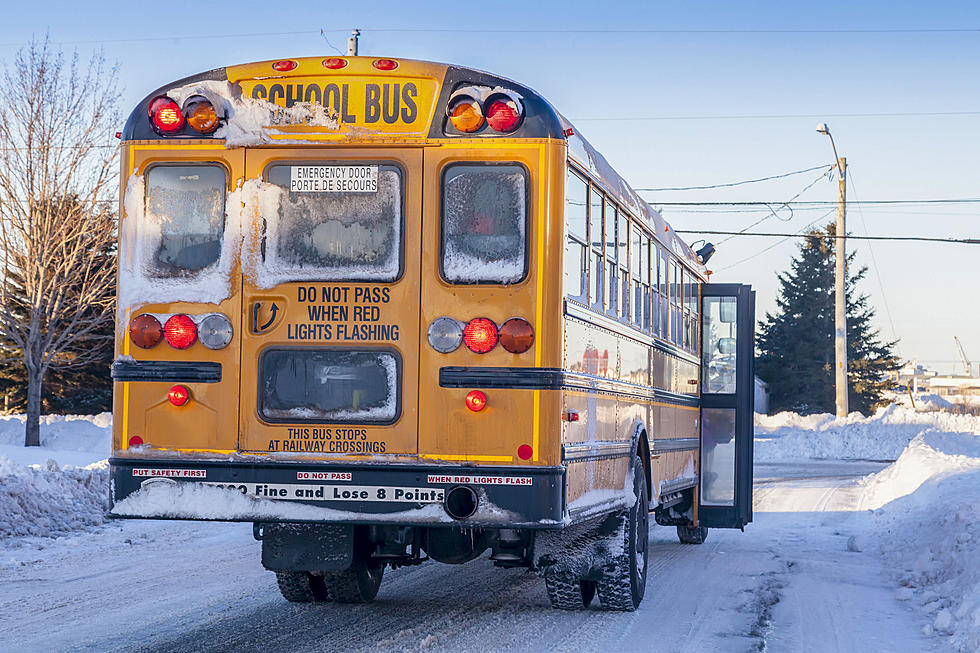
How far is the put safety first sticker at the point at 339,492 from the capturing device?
6.24 meters

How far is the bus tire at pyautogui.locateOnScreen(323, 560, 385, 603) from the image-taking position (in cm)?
800

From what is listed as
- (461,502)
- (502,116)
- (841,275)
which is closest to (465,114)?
(502,116)

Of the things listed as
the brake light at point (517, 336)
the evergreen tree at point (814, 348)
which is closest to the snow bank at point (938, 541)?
the brake light at point (517, 336)

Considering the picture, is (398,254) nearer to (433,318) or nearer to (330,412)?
(433,318)

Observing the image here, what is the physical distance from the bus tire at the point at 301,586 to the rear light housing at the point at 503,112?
3.32m

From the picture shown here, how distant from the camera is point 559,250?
253 inches

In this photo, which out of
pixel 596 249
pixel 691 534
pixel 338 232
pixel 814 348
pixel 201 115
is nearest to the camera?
→ pixel 338 232

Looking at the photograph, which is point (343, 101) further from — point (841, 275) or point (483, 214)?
point (841, 275)

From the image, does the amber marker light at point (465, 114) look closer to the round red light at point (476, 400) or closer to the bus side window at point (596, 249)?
the bus side window at point (596, 249)

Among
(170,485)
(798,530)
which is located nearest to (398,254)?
(170,485)

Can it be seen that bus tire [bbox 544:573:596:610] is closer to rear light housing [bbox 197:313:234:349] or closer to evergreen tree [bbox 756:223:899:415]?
rear light housing [bbox 197:313:234:349]

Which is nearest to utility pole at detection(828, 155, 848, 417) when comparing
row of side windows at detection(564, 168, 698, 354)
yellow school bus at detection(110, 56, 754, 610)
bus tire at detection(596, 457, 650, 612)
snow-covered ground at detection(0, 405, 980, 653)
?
snow-covered ground at detection(0, 405, 980, 653)

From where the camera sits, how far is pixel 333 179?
255 inches

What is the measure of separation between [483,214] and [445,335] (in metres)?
0.68
